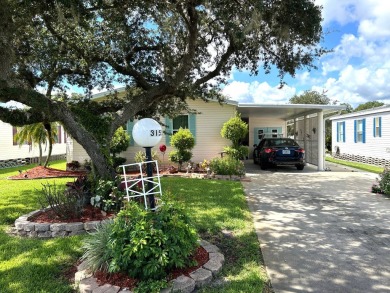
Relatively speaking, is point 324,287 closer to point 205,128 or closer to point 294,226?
point 294,226

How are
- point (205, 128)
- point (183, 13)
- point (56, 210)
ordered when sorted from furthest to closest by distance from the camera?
point (205, 128), point (183, 13), point (56, 210)

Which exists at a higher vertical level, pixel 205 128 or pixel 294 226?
pixel 205 128

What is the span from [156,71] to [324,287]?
7.57 meters

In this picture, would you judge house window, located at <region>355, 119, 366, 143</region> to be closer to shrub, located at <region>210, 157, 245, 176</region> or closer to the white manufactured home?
the white manufactured home

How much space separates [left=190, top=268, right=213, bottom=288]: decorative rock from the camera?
3.04m

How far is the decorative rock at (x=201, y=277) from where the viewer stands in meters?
3.04

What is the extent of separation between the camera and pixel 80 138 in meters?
5.68

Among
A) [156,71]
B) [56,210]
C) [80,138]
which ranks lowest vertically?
[56,210]

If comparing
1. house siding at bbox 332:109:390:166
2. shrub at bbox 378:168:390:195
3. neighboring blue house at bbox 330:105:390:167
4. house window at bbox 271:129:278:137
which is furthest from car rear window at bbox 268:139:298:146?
house window at bbox 271:129:278:137

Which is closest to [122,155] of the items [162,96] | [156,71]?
[156,71]

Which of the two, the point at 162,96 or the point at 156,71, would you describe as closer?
the point at 162,96

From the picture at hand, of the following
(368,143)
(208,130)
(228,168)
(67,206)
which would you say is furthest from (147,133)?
(368,143)

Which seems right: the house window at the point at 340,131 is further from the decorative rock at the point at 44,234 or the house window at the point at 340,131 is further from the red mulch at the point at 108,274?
the decorative rock at the point at 44,234

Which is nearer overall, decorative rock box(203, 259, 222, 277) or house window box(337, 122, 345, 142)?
decorative rock box(203, 259, 222, 277)
